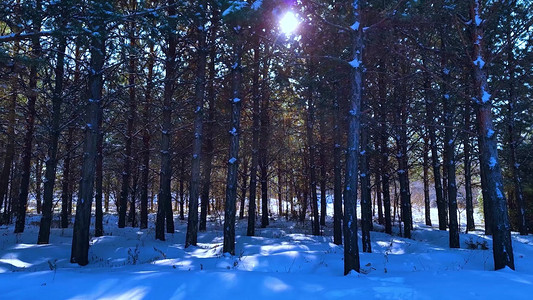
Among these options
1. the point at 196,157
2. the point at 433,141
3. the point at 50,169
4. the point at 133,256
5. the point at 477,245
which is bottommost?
the point at 477,245

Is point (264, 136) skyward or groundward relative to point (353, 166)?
skyward

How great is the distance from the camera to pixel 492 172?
301 inches

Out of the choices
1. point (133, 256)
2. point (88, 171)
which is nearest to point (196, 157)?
point (88, 171)

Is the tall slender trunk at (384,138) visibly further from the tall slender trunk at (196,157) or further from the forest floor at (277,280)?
the tall slender trunk at (196,157)

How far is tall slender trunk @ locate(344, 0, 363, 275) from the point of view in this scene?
6660 mm

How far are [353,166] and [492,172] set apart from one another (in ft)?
11.5

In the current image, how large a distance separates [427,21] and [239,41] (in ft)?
17.0

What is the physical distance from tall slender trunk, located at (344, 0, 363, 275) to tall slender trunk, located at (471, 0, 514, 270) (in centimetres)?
330

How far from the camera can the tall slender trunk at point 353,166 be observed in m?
6.66

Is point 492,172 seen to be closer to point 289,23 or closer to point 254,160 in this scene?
point 289,23

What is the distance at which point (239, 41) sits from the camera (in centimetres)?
984

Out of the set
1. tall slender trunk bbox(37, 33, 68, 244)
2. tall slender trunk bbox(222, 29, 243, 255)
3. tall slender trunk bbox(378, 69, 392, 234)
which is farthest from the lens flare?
tall slender trunk bbox(37, 33, 68, 244)

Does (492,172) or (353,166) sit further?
(492,172)

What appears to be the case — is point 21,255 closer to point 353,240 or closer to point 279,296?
point 279,296
